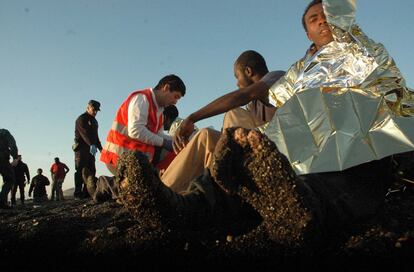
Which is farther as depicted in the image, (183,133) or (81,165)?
(81,165)

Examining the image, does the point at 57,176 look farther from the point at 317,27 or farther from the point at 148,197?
the point at 148,197

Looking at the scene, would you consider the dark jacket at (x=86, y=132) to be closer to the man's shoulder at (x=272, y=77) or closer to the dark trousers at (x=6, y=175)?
the dark trousers at (x=6, y=175)

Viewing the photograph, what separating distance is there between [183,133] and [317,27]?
0.92 meters

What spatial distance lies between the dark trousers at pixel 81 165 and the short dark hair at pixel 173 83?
8.23 feet

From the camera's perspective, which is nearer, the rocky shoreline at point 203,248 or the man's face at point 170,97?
the rocky shoreline at point 203,248

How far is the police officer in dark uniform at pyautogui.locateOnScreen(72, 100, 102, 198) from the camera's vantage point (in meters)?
5.23

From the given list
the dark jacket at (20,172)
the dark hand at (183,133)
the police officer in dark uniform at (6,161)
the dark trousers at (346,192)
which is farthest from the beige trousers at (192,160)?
the dark jacket at (20,172)

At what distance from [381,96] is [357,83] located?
0.38 ft

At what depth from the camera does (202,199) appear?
1243 mm

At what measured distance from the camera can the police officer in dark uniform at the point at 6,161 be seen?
464 centimetres

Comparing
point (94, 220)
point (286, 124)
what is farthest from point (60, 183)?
point (286, 124)

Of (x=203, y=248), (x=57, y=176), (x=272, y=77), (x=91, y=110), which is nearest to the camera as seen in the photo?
(x=203, y=248)

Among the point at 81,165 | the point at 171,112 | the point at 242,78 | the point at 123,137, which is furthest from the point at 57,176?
the point at 242,78

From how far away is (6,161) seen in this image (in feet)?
15.7
